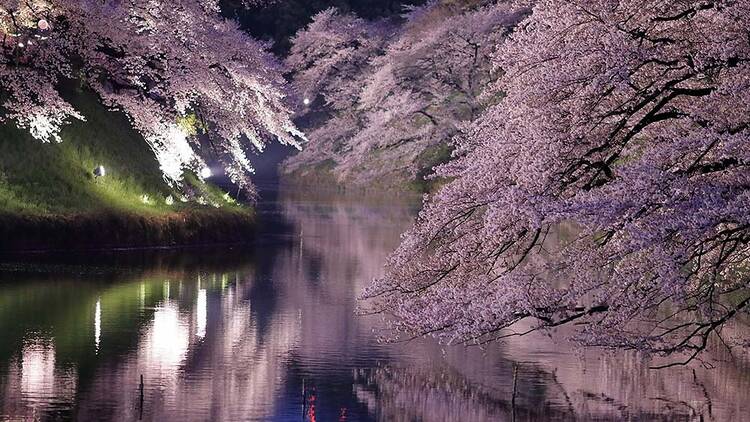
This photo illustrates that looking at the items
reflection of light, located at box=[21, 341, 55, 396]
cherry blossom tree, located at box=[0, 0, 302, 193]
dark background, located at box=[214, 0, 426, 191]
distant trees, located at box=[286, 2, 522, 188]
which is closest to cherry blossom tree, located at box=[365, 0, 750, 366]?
reflection of light, located at box=[21, 341, 55, 396]

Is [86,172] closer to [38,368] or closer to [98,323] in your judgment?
[98,323]

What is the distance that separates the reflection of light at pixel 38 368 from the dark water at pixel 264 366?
2 cm

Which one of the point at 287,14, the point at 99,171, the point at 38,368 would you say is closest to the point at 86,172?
the point at 99,171

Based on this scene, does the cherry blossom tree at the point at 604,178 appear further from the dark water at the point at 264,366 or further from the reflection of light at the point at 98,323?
the reflection of light at the point at 98,323

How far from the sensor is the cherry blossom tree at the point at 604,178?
14.3 m

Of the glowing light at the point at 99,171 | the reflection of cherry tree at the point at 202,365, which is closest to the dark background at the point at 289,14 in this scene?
the glowing light at the point at 99,171

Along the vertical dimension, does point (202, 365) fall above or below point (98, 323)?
below

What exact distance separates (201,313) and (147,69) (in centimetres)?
1052

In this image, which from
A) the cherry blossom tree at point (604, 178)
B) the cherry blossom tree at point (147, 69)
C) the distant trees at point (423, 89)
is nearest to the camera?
the cherry blossom tree at point (604, 178)

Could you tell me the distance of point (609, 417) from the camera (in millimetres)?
15859

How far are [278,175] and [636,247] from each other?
72.4 meters

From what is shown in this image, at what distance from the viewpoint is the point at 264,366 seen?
18438mm

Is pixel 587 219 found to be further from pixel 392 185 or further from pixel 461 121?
pixel 392 185

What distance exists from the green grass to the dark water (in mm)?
3041
